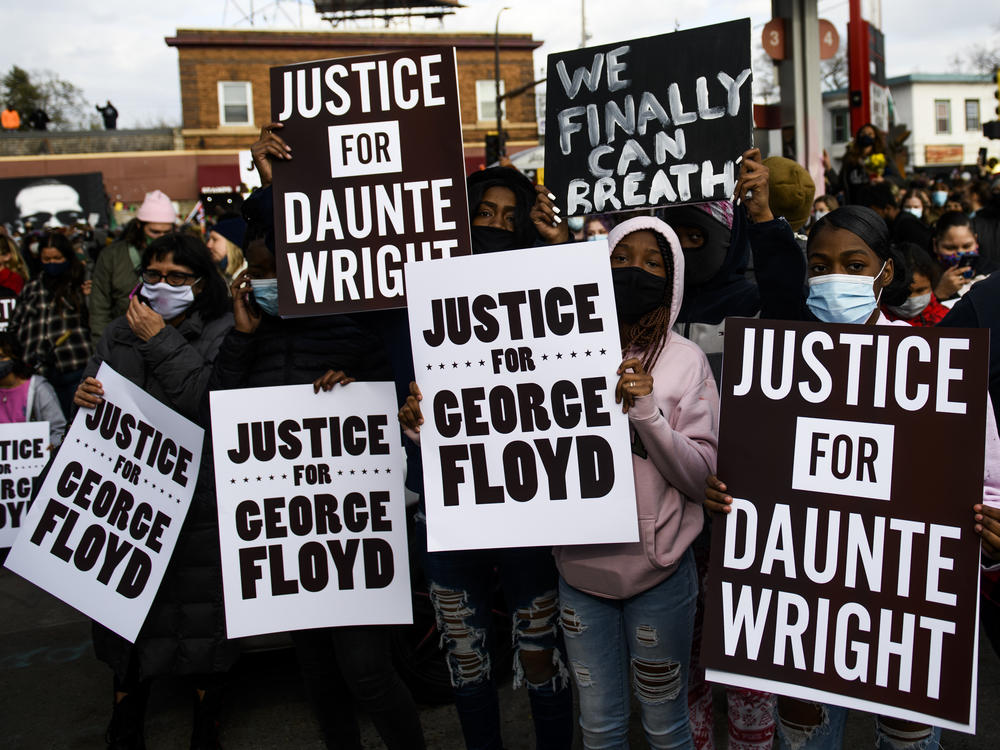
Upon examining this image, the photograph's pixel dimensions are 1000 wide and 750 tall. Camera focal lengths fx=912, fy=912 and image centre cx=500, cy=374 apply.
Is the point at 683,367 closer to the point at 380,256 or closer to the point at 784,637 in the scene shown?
the point at 784,637

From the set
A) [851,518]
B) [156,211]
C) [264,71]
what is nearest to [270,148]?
[851,518]

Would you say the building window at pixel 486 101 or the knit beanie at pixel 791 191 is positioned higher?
the building window at pixel 486 101

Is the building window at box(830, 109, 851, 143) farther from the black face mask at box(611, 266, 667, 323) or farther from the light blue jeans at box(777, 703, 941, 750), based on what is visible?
the light blue jeans at box(777, 703, 941, 750)

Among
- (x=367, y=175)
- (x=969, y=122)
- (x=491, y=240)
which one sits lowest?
(x=491, y=240)

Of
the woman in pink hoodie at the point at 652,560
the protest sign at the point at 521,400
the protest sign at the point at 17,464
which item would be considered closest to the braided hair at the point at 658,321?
the woman in pink hoodie at the point at 652,560

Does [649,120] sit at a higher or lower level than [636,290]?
higher

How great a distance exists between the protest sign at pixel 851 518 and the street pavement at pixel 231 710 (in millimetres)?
1513

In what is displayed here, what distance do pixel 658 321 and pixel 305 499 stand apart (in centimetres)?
132

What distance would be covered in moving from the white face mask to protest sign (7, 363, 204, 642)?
338 mm

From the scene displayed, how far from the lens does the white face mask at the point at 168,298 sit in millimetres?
3537

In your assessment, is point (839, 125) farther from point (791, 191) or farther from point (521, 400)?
point (521, 400)

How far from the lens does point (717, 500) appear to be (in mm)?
2354

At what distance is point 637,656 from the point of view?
2596 millimetres

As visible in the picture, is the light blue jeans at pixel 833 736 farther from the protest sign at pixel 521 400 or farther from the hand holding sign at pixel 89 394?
the hand holding sign at pixel 89 394
